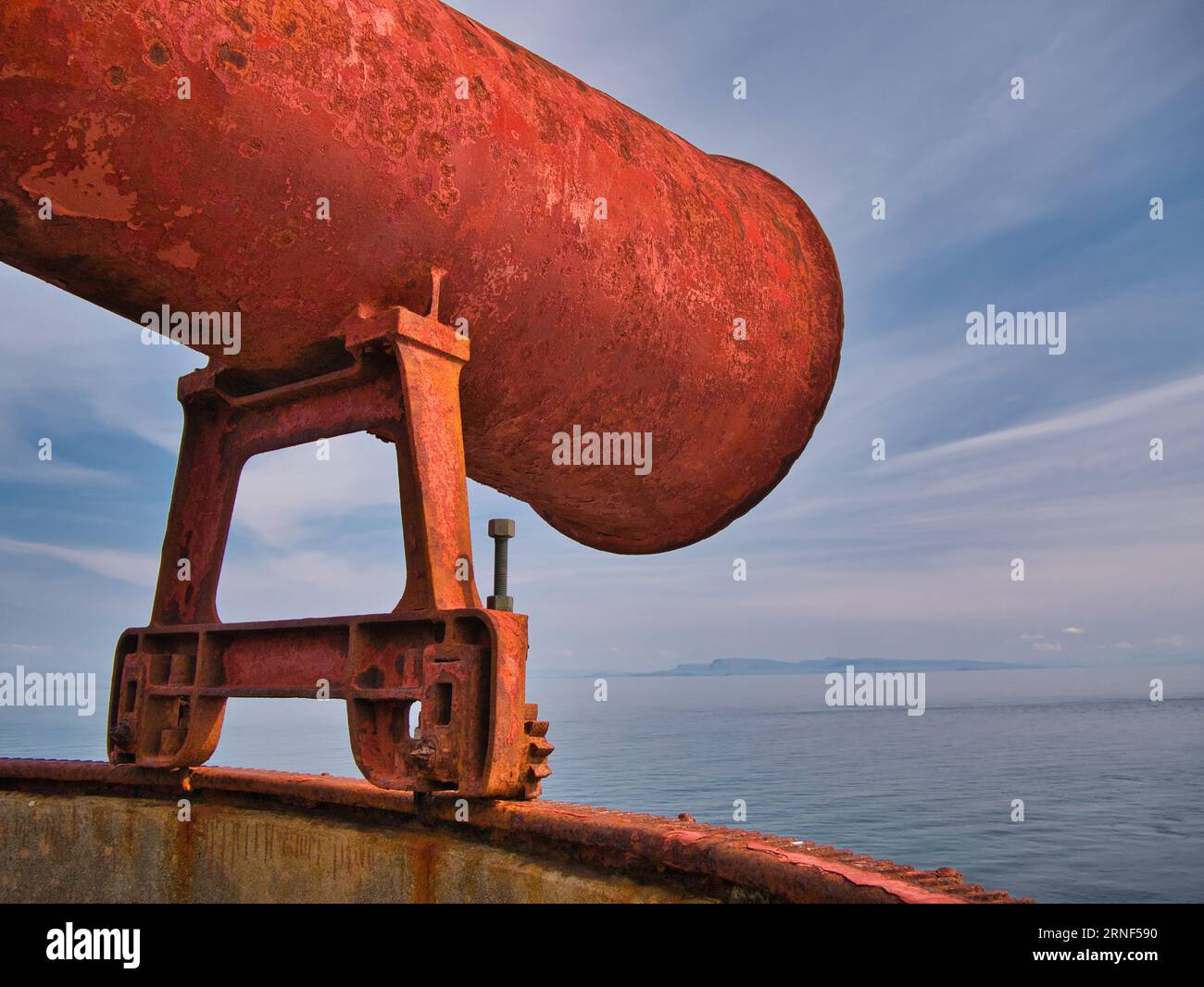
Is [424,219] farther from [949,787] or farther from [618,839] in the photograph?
[949,787]

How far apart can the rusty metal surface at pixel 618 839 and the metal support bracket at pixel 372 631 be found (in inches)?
6.9

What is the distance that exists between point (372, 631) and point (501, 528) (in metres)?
0.76

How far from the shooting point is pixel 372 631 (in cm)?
336

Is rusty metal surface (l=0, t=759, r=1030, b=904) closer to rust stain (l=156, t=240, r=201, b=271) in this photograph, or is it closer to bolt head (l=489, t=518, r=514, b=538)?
bolt head (l=489, t=518, r=514, b=538)

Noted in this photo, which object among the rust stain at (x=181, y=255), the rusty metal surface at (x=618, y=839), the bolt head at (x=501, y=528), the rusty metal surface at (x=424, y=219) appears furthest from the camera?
the bolt head at (x=501, y=528)

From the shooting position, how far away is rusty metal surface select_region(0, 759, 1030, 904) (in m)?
2.24

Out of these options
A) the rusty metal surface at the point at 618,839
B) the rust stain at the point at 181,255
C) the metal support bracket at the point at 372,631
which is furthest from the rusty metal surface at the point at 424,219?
the rusty metal surface at the point at 618,839

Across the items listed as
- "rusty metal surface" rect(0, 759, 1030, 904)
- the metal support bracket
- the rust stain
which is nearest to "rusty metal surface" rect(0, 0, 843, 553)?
the rust stain

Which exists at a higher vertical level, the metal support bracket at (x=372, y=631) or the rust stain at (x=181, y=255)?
the rust stain at (x=181, y=255)

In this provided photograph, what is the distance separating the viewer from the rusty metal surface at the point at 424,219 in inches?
109

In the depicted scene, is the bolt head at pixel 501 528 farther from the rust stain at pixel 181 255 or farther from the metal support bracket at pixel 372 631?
the rust stain at pixel 181 255

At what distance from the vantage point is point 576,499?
5008mm

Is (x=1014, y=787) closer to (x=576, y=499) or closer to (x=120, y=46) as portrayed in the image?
(x=576, y=499)
